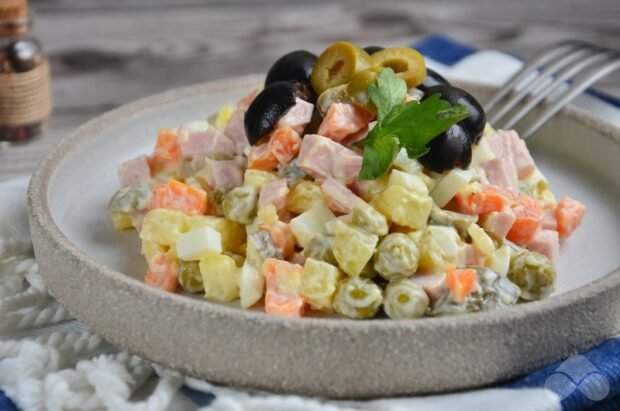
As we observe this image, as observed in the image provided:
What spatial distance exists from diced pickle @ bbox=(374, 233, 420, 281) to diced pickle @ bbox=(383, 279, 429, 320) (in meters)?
0.04

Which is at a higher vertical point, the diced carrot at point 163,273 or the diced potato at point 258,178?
the diced potato at point 258,178

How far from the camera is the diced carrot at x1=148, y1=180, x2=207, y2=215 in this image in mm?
3377

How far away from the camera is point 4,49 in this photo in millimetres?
5336

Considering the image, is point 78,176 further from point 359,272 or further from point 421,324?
point 421,324

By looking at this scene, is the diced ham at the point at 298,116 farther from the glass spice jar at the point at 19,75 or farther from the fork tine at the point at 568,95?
the glass spice jar at the point at 19,75

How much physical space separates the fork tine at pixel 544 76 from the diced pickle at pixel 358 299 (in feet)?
5.73

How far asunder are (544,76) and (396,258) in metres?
2.01

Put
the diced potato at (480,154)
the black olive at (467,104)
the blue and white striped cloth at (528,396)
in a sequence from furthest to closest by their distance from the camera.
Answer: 1. the diced potato at (480,154)
2. the black olive at (467,104)
3. the blue and white striped cloth at (528,396)

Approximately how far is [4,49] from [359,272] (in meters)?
3.11

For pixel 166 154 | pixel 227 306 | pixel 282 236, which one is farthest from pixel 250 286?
pixel 166 154

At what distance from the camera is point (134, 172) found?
3.77 meters

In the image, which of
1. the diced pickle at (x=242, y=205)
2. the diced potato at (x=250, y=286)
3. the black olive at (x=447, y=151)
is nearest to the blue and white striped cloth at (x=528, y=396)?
the diced potato at (x=250, y=286)

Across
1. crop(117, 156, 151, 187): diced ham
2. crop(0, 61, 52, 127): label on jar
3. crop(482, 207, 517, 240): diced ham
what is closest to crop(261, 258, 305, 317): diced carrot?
crop(482, 207, 517, 240): diced ham

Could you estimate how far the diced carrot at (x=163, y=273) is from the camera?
3.20 metres
